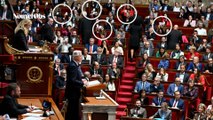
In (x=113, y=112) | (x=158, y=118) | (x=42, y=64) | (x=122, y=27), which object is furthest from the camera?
(x=122, y=27)

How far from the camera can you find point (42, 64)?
8.76 m

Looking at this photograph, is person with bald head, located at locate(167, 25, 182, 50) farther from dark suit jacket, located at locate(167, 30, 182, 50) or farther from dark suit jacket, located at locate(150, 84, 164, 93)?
dark suit jacket, located at locate(150, 84, 164, 93)

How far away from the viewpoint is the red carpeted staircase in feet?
38.0

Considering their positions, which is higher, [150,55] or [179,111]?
[150,55]

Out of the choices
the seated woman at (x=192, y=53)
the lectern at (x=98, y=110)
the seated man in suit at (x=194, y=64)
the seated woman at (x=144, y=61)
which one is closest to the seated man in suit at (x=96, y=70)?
the seated woman at (x=144, y=61)

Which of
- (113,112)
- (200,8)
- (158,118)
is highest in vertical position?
(200,8)

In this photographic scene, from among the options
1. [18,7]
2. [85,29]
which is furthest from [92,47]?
[18,7]

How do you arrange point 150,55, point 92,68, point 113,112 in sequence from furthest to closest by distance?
1. point 150,55
2. point 92,68
3. point 113,112

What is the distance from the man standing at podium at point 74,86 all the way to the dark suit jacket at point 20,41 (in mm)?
1849

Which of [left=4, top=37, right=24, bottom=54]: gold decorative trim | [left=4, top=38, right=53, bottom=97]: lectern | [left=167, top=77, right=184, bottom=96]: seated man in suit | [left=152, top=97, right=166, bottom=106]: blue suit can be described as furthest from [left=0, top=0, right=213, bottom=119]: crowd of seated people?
[left=4, top=37, right=24, bottom=54]: gold decorative trim

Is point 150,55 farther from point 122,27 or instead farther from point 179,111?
point 179,111

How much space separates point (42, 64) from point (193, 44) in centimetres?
559

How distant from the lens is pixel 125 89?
12133mm

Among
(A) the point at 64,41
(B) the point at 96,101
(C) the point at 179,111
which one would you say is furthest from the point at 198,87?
(B) the point at 96,101
